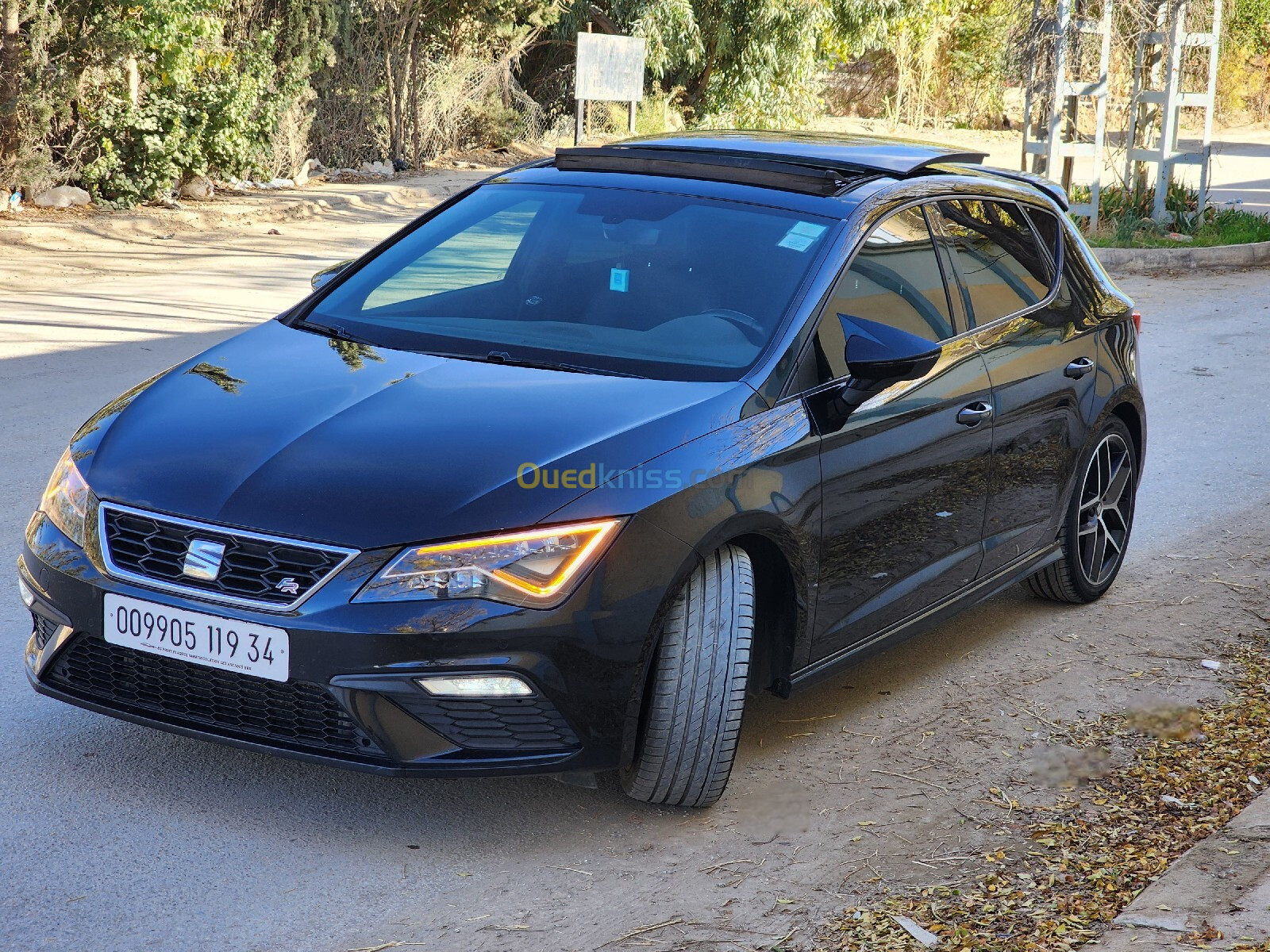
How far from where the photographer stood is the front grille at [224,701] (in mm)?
3205

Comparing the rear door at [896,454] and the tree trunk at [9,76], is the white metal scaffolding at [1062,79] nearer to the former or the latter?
the tree trunk at [9,76]

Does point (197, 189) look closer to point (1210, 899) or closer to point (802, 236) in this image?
point (802, 236)

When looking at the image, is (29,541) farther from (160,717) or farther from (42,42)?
(42,42)

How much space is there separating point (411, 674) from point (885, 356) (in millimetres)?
1532

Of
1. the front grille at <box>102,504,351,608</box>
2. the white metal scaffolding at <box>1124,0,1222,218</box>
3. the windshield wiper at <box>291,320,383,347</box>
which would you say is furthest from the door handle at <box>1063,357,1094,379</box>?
the white metal scaffolding at <box>1124,0,1222,218</box>

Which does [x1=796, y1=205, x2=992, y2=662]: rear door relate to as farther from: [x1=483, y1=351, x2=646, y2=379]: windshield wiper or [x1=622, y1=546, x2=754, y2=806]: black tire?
Result: [x1=483, y1=351, x2=646, y2=379]: windshield wiper

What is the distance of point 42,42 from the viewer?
50.5 feet

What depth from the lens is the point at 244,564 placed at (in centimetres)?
316

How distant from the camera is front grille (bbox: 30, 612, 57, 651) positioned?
348cm

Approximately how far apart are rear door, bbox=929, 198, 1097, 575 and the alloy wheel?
293mm

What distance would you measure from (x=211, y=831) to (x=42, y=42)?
14.2 metres

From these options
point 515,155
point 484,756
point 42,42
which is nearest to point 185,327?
point 42,42

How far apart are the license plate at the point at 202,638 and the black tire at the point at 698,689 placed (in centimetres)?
88

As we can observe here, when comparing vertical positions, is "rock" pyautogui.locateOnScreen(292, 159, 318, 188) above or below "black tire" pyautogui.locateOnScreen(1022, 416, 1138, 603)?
above
